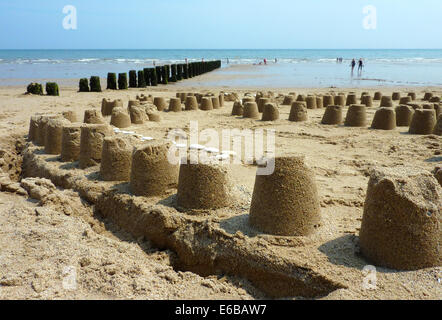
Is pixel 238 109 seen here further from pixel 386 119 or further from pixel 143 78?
pixel 143 78

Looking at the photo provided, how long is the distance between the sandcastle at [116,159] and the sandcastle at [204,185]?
121 centimetres

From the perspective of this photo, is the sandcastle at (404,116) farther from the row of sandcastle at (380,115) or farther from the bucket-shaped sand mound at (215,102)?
the bucket-shaped sand mound at (215,102)

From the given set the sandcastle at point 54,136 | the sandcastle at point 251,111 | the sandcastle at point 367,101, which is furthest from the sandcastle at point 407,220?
the sandcastle at point 367,101

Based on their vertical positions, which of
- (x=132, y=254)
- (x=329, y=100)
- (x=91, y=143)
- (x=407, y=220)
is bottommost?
(x=132, y=254)

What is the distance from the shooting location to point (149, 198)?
13.8 feet

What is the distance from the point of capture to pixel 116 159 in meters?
4.71

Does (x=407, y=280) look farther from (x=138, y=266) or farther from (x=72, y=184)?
(x=72, y=184)

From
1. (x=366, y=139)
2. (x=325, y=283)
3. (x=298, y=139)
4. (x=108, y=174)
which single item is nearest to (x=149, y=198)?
(x=108, y=174)

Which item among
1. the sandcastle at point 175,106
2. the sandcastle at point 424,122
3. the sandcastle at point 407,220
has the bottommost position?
the sandcastle at point 407,220

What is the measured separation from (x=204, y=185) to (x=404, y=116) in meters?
7.19

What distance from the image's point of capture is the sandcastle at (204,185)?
3.74 metres

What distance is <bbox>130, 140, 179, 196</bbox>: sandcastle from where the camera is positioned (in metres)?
4.15

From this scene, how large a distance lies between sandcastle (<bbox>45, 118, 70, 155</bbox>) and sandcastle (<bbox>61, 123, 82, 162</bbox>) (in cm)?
45

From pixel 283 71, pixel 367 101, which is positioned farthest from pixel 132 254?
pixel 283 71
